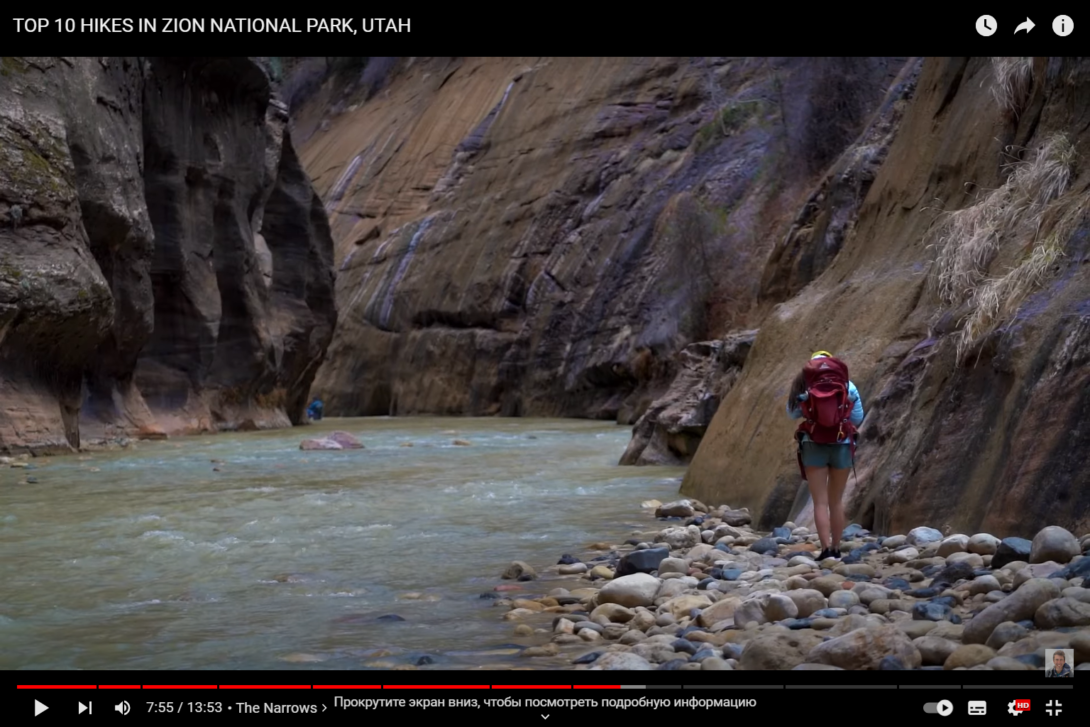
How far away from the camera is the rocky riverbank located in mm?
3326

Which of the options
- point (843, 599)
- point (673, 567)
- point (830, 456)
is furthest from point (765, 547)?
point (843, 599)

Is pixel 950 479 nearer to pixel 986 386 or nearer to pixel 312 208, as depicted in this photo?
pixel 986 386

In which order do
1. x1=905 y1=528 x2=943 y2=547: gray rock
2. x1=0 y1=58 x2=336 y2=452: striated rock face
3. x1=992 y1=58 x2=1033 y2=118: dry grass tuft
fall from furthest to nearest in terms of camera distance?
x1=0 y1=58 x2=336 y2=452: striated rock face → x1=992 y1=58 x2=1033 y2=118: dry grass tuft → x1=905 y1=528 x2=943 y2=547: gray rock

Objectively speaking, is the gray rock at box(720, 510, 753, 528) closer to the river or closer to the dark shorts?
the river

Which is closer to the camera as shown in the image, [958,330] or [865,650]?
[865,650]

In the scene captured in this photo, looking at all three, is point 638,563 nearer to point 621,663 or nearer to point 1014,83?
point 621,663

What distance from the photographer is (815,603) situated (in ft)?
13.7

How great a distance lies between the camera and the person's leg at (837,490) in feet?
18.2

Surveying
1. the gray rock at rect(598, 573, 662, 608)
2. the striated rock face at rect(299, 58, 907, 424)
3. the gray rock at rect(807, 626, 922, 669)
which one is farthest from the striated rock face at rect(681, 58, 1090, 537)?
the striated rock face at rect(299, 58, 907, 424)

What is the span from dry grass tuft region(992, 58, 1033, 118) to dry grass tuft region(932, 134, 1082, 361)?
0.56 meters

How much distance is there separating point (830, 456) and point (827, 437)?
110 mm
